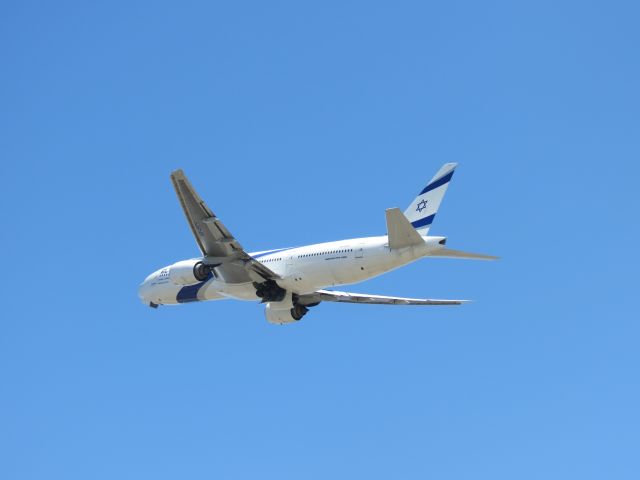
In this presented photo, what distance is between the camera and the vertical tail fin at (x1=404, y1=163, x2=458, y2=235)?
47938 millimetres

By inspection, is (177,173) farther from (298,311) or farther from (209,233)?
(298,311)

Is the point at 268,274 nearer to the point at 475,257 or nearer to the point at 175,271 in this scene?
the point at 175,271

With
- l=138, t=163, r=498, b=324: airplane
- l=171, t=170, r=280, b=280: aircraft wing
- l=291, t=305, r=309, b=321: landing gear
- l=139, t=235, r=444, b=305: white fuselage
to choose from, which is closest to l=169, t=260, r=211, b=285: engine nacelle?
l=138, t=163, r=498, b=324: airplane

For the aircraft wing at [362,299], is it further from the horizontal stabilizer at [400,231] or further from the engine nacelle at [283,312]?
the horizontal stabilizer at [400,231]

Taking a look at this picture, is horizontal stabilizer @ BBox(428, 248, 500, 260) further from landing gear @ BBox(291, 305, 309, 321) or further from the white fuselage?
landing gear @ BBox(291, 305, 309, 321)

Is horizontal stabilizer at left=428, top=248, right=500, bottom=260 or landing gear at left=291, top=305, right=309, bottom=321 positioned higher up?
landing gear at left=291, top=305, right=309, bottom=321

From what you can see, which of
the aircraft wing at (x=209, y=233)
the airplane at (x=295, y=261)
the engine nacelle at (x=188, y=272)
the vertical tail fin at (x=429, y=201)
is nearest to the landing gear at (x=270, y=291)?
the airplane at (x=295, y=261)

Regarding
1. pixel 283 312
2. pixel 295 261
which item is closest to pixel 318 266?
pixel 295 261

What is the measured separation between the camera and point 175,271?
5106cm

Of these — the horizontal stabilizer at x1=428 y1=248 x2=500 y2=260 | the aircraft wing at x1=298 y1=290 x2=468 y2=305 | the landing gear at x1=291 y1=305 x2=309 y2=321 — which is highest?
the aircraft wing at x1=298 y1=290 x2=468 y2=305

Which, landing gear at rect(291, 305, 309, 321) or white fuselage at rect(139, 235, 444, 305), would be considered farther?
landing gear at rect(291, 305, 309, 321)

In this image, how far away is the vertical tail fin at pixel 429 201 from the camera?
4794cm

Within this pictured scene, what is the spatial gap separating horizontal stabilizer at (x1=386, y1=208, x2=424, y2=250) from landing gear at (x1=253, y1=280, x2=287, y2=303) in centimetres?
706

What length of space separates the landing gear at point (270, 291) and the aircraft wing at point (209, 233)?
0.84 meters
